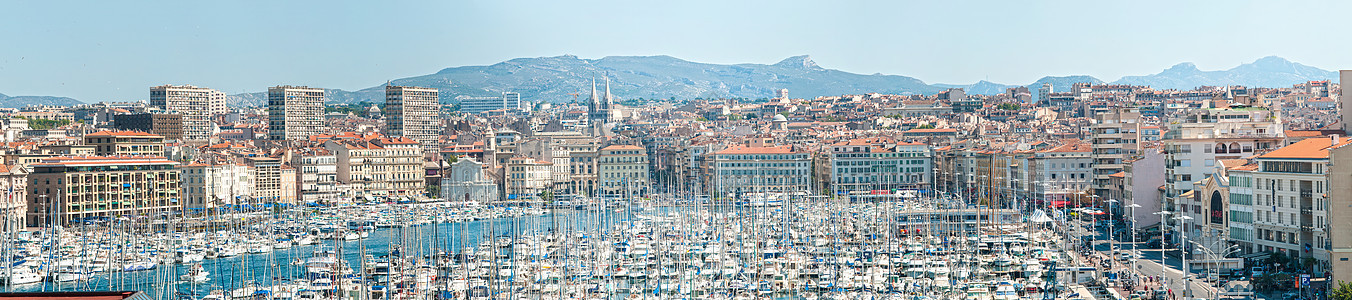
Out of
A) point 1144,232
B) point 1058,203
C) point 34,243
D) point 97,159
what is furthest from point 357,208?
point 1144,232

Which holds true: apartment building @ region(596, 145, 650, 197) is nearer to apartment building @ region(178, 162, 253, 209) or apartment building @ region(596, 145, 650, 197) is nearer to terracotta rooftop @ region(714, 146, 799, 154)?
terracotta rooftop @ region(714, 146, 799, 154)

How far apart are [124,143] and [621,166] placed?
23.6 m

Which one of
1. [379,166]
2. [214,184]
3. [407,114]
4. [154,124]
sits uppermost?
[407,114]

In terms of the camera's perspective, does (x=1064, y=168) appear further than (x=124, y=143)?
No

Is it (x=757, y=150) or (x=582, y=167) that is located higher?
(x=757, y=150)

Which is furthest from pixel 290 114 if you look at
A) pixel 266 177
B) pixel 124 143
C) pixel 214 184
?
pixel 214 184

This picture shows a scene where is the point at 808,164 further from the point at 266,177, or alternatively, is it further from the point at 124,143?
the point at 124,143

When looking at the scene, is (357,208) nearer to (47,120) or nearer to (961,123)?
(961,123)

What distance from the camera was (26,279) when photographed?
124ft

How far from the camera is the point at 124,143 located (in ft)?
223

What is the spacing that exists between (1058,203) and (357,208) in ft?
90.6

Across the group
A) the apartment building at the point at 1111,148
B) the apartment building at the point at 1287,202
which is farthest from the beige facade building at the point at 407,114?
the apartment building at the point at 1287,202

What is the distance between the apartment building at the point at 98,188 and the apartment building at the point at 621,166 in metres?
24.0

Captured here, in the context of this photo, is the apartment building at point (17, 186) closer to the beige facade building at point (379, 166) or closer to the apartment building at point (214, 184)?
the apartment building at point (214, 184)
